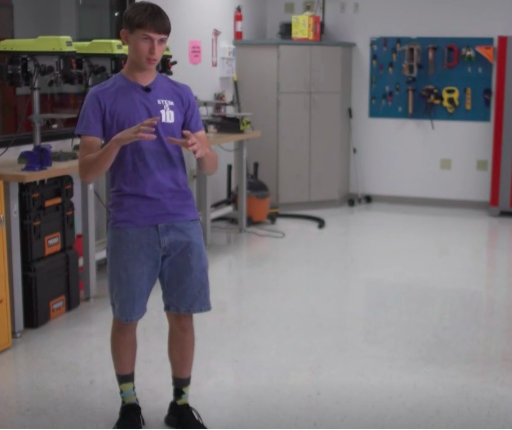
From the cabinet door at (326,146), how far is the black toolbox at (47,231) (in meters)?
3.61

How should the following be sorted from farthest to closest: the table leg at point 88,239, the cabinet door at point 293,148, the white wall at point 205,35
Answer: the cabinet door at point 293,148 → the white wall at point 205,35 → the table leg at point 88,239

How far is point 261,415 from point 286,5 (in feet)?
19.1

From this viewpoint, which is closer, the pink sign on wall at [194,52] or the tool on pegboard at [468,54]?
the pink sign on wall at [194,52]

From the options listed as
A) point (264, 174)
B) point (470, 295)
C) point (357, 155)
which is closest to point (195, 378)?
point (470, 295)

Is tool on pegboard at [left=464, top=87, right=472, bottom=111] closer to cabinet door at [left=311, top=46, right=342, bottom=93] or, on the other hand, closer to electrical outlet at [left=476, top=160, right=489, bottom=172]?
electrical outlet at [left=476, top=160, right=489, bottom=172]

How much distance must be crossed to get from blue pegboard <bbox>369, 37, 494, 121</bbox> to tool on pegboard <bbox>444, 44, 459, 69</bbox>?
0.09 feet

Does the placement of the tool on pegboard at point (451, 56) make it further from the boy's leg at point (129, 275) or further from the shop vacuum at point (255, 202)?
the boy's leg at point (129, 275)

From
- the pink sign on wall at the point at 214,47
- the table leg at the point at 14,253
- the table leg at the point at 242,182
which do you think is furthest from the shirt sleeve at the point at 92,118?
the pink sign on wall at the point at 214,47

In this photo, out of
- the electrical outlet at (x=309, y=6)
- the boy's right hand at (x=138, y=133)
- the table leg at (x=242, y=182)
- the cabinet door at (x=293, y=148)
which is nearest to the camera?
the boy's right hand at (x=138, y=133)

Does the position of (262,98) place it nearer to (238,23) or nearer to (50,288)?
(238,23)

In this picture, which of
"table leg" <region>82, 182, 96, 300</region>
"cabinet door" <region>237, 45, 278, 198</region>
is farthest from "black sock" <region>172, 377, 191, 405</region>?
"cabinet door" <region>237, 45, 278, 198</region>

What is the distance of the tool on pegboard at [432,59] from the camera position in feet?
24.9

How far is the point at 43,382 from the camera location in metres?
3.37

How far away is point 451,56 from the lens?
755 centimetres
